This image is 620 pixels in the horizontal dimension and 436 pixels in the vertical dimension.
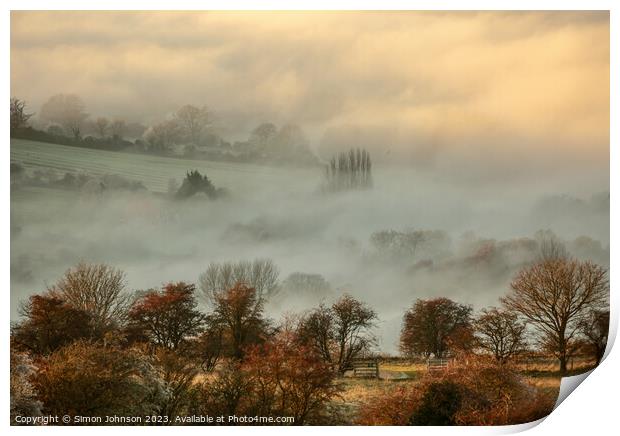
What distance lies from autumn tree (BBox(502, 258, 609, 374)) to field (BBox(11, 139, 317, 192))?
1826 millimetres

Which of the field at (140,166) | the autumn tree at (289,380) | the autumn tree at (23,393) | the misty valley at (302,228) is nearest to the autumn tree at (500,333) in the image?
the misty valley at (302,228)

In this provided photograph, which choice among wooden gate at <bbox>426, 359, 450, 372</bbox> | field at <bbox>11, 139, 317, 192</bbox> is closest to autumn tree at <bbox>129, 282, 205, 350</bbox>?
field at <bbox>11, 139, 317, 192</bbox>

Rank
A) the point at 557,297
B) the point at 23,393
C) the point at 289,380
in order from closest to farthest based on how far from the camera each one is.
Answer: the point at 23,393, the point at 289,380, the point at 557,297

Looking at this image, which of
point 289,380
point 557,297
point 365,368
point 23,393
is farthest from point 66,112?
point 557,297

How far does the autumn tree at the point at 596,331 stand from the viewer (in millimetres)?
9211

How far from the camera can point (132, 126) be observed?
914 centimetres

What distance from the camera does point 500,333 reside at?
9219 mm

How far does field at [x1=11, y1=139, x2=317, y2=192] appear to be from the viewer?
29.9ft

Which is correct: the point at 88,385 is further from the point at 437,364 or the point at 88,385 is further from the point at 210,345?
the point at 437,364

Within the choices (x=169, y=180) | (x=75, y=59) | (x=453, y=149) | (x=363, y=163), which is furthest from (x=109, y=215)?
(x=453, y=149)

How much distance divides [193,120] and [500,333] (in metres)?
2.82

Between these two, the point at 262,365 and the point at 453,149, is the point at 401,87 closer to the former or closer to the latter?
the point at 453,149

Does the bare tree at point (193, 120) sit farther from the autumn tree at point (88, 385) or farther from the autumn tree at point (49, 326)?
the autumn tree at point (88, 385)

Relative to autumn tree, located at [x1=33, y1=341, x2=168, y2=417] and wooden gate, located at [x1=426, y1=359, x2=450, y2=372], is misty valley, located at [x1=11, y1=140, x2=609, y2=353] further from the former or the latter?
autumn tree, located at [x1=33, y1=341, x2=168, y2=417]
